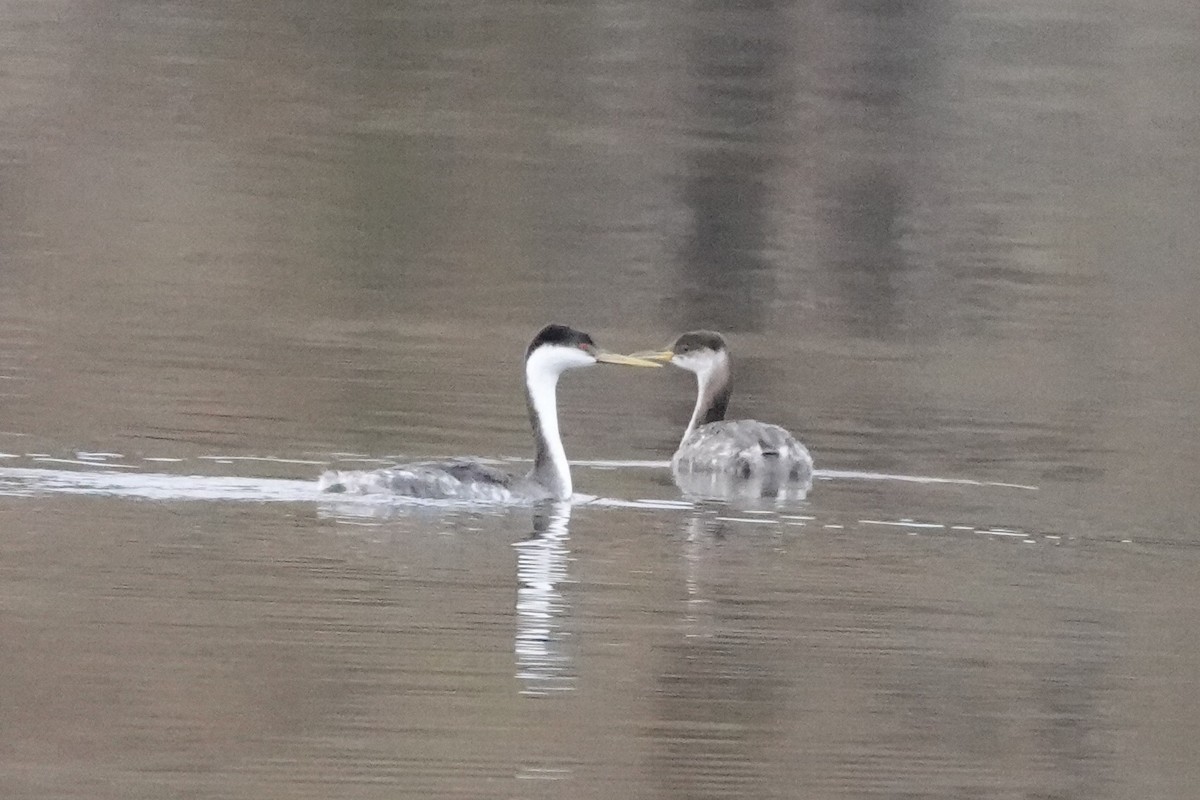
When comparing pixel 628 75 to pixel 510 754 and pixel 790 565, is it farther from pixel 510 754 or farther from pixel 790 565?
pixel 510 754

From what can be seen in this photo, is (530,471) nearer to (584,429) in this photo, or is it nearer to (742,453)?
(742,453)

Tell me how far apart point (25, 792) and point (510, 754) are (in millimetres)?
1633

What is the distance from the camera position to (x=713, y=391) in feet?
60.3

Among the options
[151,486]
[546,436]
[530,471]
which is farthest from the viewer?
[530,471]

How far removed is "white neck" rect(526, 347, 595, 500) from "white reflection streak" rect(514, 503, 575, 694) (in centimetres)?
23

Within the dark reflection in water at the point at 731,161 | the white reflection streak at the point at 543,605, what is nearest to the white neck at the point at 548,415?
the white reflection streak at the point at 543,605

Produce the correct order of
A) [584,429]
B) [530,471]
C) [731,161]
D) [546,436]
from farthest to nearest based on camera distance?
[731,161] → [584,429] → [530,471] → [546,436]

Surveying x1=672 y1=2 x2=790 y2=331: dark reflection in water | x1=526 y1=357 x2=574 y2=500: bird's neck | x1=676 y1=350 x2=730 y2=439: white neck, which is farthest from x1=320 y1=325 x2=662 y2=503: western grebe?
x1=672 y1=2 x2=790 y2=331: dark reflection in water

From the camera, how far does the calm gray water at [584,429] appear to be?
10.5 m

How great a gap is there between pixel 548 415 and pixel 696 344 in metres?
2.94

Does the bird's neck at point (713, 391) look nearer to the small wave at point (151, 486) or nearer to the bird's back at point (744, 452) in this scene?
the bird's back at point (744, 452)

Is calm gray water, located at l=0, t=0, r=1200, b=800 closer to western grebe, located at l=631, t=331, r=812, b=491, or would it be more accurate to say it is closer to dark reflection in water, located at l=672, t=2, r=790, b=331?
dark reflection in water, located at l=672, t=2, r=790, b=331

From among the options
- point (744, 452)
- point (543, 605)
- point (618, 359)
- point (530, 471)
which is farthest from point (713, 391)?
point (543, 605)

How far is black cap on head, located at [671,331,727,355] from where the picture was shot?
1836cm
